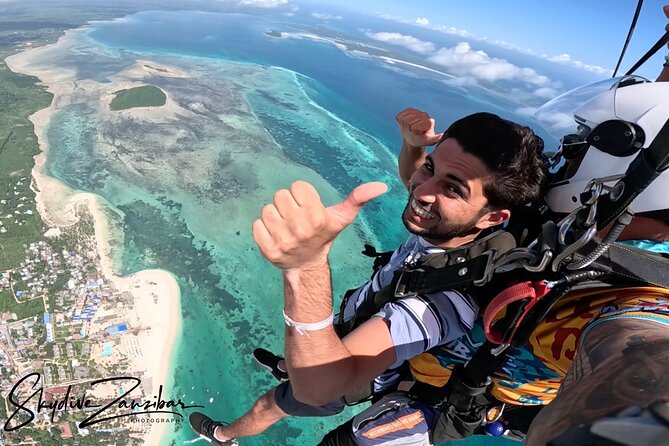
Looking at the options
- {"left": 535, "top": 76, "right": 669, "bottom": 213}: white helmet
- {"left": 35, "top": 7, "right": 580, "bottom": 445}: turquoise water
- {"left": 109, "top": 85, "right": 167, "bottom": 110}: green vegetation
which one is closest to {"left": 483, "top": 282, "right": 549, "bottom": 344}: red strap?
{"left": 535, "top": 76, "right": 669, "bottom": 213}: white helmet

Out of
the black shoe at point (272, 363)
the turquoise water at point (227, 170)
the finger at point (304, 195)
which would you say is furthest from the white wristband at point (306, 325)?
the turquoise water at point (227, 170)

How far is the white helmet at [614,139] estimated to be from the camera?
38.4 inches

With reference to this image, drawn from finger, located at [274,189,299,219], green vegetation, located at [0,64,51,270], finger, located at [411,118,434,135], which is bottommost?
green vegetation, located at [0,64,51,270]

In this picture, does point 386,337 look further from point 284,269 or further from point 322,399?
point 284,269

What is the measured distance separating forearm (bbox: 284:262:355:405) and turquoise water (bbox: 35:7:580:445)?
638 centimetres

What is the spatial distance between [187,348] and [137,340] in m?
0.98

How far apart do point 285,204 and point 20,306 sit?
1034 centimetres

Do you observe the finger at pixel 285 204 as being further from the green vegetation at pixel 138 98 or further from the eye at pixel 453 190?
the green vegetation at pixel 138 98

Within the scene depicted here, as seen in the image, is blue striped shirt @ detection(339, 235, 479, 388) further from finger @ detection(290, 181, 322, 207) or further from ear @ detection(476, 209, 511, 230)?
finger @ detection(290, 181, 322, 207)

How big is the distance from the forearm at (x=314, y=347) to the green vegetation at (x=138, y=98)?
19443 mm

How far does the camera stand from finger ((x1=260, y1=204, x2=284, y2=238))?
0.74 meters

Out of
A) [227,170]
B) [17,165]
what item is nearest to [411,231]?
[227,170]

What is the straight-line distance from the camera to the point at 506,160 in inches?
49.1

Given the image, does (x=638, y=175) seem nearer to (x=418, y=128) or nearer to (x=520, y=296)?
(x=520, y=296)
